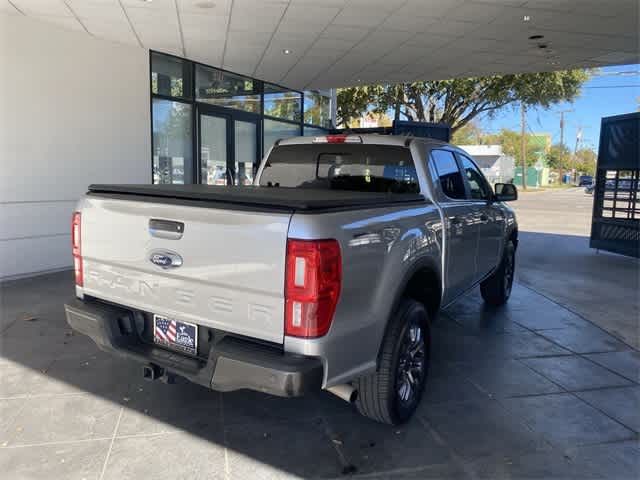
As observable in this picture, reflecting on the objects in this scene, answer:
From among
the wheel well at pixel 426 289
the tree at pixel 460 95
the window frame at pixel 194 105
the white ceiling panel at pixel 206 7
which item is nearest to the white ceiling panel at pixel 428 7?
the white ceiling panel at pixel 206 7

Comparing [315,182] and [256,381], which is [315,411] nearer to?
[256,381]

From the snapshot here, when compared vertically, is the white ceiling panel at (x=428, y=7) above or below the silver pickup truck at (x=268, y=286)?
above

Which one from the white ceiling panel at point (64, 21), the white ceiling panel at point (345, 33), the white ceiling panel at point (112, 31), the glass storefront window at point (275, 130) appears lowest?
the glass storefront window at point (275, 130)

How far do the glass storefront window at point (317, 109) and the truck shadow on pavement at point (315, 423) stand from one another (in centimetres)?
1060

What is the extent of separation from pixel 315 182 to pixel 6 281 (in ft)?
16.3

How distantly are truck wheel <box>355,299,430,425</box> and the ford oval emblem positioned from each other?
49.6 inches

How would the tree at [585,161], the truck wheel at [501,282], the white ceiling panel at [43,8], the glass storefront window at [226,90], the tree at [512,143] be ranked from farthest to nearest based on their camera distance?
the tree at [585,161] < the tree at [512,143] < the glass storefront window at [226,90] < the white ceiling panel at [43,8] < the truck wheel at [501,282]

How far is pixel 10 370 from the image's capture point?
394 cm

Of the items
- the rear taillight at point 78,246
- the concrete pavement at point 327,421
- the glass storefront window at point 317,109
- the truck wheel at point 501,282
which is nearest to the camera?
the concrete pavement at point 327,421

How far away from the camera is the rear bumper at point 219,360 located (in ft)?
7.58

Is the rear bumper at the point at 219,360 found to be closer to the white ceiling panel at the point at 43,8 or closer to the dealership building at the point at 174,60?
the dealership building at the point at 174,60

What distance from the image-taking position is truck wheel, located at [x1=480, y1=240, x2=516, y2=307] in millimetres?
5949

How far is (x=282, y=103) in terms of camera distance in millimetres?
12766

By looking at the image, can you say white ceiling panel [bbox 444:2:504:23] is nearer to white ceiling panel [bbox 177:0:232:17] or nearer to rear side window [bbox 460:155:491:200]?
rear side window [bbox 460:155:491:200]
